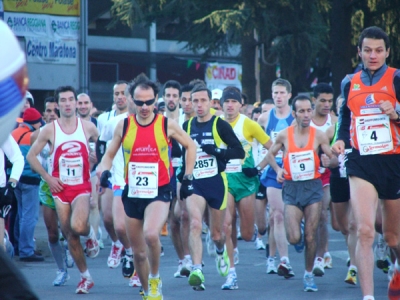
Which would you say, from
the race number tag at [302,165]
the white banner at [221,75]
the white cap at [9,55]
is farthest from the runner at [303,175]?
the white banner at [221,75]

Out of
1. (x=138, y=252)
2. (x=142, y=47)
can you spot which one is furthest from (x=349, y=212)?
(x=142, y=47)

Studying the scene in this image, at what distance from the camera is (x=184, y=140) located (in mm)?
8336

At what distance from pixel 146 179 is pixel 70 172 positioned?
5.46 feet

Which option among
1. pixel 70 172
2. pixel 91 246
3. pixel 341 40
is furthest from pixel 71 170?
pixel 341 40

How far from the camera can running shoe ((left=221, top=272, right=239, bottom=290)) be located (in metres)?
9.09

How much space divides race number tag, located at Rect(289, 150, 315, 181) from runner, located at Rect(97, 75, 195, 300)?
1.85 m

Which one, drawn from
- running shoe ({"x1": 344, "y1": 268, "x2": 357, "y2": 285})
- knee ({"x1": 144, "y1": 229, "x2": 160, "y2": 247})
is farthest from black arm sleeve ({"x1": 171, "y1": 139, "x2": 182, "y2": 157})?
knee ({"x1": 144, "y1": 229, "x2": 160, "y2": 247})

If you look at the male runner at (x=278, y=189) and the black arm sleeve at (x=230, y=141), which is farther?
the male runner at (x=278, y=189)

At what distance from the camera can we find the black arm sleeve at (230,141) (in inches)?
364

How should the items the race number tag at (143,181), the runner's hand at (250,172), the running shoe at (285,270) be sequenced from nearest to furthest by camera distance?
the race number tag at (143,181) → the running shoe at (285,270) → the runner's hand at (250,172)

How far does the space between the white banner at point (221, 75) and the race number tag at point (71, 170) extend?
101 feet

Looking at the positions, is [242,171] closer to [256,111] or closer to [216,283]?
[216,283]

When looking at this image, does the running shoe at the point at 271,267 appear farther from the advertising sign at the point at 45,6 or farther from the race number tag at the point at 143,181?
the advertising sign at the point at 45,6

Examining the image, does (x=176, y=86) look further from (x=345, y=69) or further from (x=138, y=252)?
(x=345, y=69)
